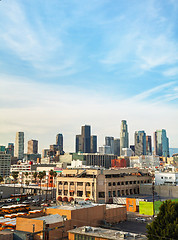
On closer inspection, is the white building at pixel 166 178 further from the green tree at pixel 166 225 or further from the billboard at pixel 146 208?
the green tree at pixel 166 225

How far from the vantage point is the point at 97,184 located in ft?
432

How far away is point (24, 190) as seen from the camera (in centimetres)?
→ 18450

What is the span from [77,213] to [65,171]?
79.8m

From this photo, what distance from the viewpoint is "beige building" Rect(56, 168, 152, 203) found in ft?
432

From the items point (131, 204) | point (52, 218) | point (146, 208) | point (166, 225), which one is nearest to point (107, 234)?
point (166, 225)

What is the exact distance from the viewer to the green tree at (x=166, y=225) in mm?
48469

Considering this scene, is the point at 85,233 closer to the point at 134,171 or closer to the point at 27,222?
the point at 27,222


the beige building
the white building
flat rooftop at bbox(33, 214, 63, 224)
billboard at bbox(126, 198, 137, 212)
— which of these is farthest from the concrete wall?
flat rooftop at bbox(33, 214, 63, 224)

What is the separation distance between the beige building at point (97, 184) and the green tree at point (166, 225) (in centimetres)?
8126

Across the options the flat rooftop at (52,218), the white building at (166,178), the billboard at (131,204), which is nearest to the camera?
the flat rooftop at (52,218)

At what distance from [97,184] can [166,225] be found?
83788 millimetres

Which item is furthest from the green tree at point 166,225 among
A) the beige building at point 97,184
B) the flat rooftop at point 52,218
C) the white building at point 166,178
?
the white building at point 166,178

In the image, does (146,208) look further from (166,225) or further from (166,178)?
(166,225)

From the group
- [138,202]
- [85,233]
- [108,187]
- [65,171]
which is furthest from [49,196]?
[85,233]
